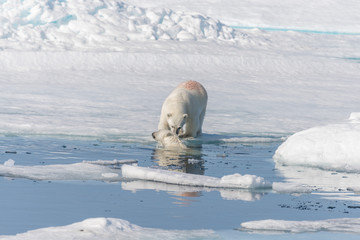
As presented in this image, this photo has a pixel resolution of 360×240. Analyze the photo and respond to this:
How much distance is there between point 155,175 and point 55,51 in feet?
48.2

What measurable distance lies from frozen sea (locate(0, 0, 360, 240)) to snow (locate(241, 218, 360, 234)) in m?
0.01

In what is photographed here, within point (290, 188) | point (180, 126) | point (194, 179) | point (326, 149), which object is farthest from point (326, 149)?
point (180, 126)

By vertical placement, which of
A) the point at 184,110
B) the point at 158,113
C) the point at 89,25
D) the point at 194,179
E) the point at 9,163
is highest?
the point at 89,25

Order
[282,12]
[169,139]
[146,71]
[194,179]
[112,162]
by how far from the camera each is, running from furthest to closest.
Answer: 1. [282,12]
2. [146,71]
3. [169,139]
4. [112,162]
5. [194,179]

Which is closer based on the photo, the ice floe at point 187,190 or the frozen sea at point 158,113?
the frozen sea at point 158,113

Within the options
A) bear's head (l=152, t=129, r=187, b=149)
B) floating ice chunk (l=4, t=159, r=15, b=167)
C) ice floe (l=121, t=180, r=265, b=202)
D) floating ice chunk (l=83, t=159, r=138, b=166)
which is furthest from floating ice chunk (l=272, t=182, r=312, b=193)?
bear's head (l=152, t=129, r=187, b=149)

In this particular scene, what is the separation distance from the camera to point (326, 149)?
21.9 feet

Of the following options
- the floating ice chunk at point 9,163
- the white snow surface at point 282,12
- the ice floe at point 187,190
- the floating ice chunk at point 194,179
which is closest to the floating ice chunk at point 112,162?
the floating ice chunk at point 194,179

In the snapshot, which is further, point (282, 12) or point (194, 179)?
point (282, 12)

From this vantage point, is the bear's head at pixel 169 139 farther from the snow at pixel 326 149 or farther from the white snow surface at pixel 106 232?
the white snow surface at pixel 106 232

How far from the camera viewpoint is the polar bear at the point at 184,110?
835 cm

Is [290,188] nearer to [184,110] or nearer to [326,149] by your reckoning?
[326,149]

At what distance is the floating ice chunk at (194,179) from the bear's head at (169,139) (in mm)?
2095

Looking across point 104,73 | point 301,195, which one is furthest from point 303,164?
point 104,73
